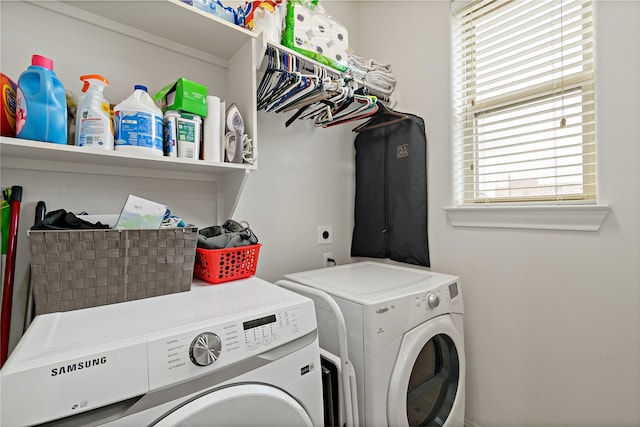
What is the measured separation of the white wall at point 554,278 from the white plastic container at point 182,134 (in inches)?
51.1

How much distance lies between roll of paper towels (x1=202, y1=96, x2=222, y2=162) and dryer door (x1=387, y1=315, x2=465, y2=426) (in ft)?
3.36

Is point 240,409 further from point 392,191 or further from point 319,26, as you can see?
point 319,26

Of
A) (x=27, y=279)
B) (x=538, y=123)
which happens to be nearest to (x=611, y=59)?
(x=538, y=123)

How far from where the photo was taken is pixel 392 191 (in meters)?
1.77

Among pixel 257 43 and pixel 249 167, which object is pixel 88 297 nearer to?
pixel 249 167

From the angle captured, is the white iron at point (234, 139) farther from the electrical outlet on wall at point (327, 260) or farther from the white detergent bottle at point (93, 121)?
the electrical outlet on wall at point (327, 260)

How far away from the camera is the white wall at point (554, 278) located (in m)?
1.07

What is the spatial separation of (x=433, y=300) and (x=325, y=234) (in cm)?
84

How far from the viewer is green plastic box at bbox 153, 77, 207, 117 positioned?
3.22 ft

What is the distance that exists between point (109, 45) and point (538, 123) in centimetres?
188

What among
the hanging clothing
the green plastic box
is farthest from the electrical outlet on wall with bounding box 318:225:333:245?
the green plastic box

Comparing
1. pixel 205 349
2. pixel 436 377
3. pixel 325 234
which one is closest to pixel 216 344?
pixel 205 349

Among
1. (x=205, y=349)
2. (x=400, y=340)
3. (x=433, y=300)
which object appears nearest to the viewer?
(x=205, y=349)

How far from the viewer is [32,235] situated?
0.70m
